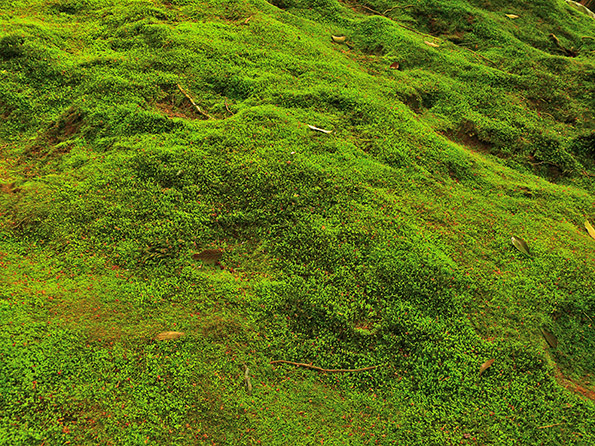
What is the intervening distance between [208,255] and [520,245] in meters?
3.32

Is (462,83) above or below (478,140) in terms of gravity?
above

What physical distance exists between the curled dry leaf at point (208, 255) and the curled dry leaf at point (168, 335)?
2.48 ft

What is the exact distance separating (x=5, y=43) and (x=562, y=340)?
731 cm

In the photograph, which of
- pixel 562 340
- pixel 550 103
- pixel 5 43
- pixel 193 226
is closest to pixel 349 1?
pixel 550 103

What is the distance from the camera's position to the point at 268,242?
3695 millimetres

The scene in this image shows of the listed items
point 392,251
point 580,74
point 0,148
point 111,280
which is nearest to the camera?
point 111,280

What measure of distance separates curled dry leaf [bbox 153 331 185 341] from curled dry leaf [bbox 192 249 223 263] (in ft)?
2.48

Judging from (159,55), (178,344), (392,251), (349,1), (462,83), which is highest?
(349,1)

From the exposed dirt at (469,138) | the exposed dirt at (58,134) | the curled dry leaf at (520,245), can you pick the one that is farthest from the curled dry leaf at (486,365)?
the exposed dirt at (58,134)

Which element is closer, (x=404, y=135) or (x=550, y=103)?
(x=404, y=135)

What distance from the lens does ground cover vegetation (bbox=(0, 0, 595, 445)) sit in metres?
2.68

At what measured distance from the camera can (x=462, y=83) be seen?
6574 mm

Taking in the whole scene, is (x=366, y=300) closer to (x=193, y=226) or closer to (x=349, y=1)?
(x=193, y=226)

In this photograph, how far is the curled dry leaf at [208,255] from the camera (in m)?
3.45
